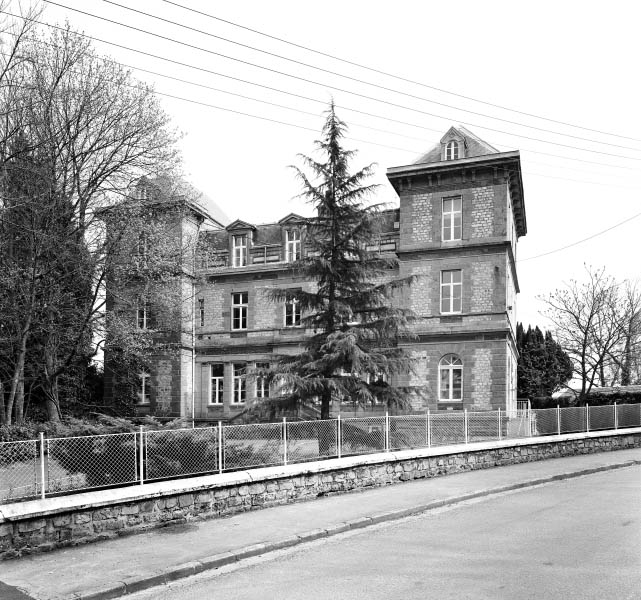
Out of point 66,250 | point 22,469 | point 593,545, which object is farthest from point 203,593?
point 66,250

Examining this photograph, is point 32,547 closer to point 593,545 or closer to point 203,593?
point 203,593

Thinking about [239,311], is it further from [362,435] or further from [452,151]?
[362,435]

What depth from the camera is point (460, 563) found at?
8008mm

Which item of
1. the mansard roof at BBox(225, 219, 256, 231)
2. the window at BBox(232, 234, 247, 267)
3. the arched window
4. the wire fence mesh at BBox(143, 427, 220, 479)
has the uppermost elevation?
the arched window

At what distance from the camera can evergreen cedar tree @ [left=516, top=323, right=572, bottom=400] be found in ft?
135

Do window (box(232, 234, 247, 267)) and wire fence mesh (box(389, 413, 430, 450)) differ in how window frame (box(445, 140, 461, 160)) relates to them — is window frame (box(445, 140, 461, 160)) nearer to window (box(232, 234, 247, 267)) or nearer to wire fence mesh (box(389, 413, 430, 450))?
window (box(232, 234, 247, 267))

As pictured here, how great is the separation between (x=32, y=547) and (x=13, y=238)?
569 inches

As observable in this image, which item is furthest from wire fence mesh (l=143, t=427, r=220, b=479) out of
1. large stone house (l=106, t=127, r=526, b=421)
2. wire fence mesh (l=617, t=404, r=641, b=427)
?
wire fence mesh (l=617, t=404, r=641, b=427)

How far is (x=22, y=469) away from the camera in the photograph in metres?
8.87

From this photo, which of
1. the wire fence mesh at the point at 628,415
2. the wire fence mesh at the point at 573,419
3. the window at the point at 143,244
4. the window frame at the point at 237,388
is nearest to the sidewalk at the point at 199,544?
the wire fence mesh at the point at 573,419

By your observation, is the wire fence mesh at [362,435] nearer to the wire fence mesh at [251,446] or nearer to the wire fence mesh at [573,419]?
the wire fence mesh at [251,446]

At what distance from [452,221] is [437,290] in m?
3.35

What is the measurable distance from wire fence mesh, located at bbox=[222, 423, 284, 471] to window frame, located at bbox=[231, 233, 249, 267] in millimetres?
25941

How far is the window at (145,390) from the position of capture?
3709 cm
